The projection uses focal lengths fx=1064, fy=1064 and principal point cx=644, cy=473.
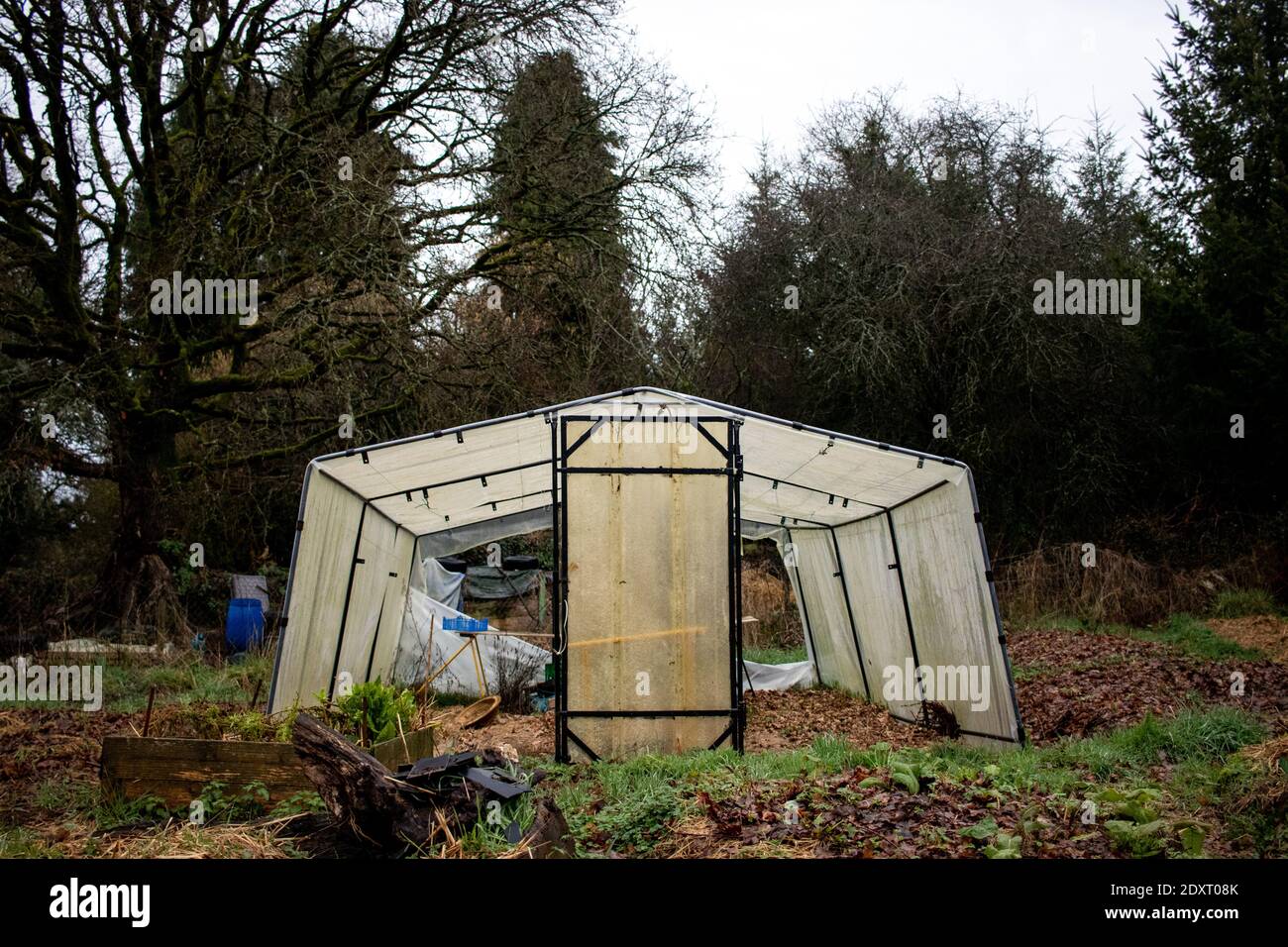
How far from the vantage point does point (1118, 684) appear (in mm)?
10367

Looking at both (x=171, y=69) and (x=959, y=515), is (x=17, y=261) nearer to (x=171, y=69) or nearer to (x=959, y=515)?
(x=171, y=69)

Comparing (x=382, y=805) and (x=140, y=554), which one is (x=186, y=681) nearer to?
(x=140, y=554)

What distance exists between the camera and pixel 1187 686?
10.1 metres

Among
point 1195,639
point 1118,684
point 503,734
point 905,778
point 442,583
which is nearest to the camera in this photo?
point 905,778

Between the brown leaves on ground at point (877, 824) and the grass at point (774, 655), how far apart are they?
883cm

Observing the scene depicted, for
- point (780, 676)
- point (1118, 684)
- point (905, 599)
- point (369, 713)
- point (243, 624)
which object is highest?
point (905, 599)

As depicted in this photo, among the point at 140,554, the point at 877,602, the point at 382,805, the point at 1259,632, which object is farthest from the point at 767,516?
the point at 140,554

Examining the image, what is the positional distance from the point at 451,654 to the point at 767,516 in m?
4.21

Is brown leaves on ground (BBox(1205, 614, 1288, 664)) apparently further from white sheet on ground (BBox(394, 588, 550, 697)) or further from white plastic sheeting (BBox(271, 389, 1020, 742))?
white sheet on ground (BBox(394, 588, 550, 697))

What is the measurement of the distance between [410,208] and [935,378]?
9.15 meters

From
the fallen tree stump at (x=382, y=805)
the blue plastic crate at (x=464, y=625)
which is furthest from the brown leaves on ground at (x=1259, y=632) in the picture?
the fallen tree stump at (x=382, y=805)

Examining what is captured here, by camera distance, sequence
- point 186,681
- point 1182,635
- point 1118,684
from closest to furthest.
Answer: point 1118,684, point 186,681, point 1182,635

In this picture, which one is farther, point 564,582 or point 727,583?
point 727,583

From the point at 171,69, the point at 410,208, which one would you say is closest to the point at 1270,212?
the point at 410,208
